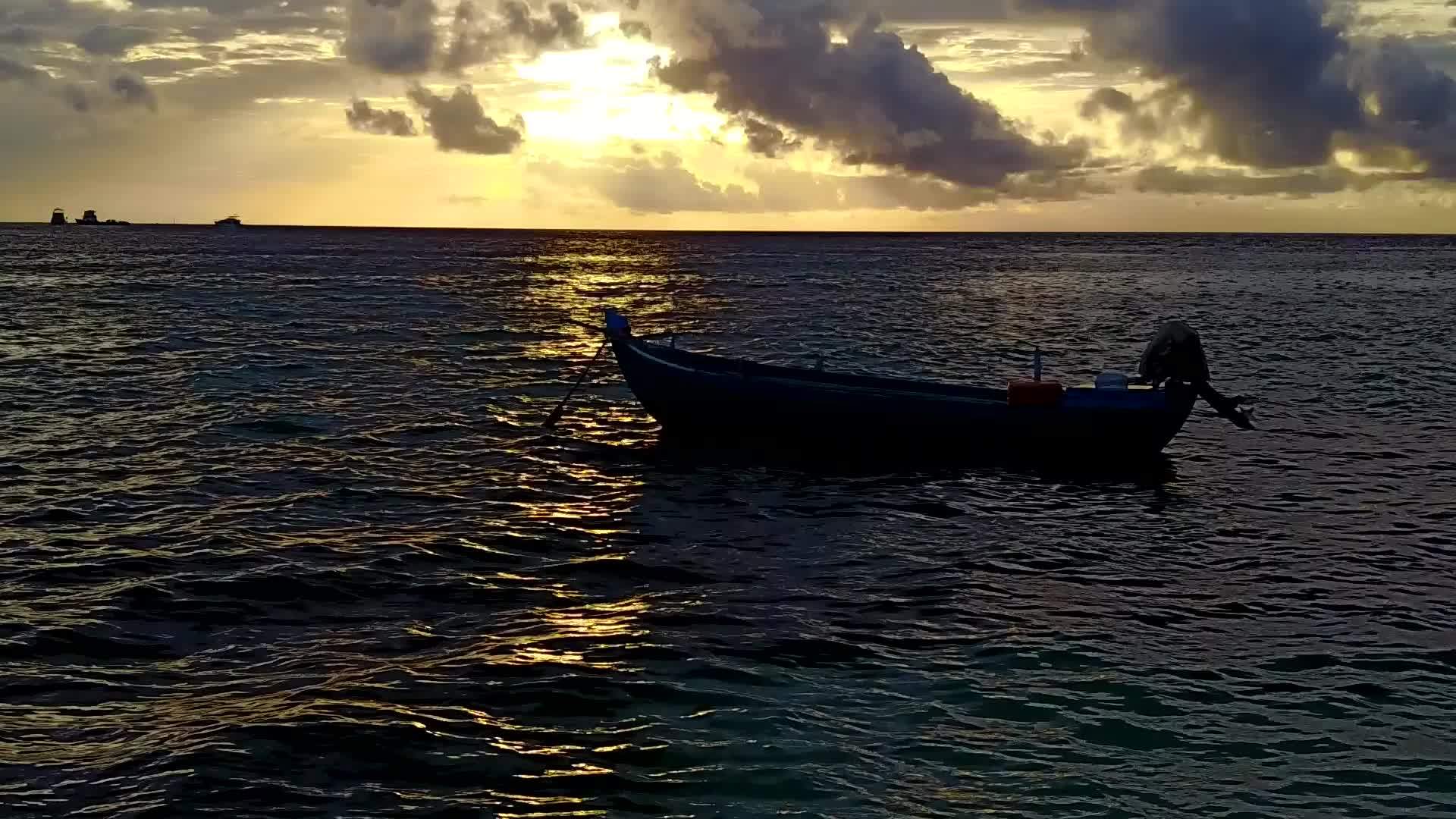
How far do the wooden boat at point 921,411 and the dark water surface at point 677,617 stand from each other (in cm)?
91

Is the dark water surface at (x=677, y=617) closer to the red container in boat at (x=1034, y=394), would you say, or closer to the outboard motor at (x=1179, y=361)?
the red container in boat at (x=1034, y=394)

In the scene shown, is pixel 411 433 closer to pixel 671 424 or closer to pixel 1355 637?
pixel 671 424

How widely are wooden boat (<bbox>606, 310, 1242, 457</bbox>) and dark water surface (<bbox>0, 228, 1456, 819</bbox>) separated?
0.91m

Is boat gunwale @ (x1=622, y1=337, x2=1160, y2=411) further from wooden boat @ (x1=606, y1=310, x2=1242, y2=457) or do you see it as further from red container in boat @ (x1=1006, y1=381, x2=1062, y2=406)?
red container in boat @ (x1=1006, y1=381, x2=1062, y2=406)

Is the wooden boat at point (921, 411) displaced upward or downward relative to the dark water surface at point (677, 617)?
upward

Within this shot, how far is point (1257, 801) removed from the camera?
28.2ft

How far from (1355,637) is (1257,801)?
4.44m

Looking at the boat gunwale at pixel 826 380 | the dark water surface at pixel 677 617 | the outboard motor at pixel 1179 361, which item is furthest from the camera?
the boat gunwale at pixel 826 380

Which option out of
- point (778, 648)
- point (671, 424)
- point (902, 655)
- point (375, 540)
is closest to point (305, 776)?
point (778, 648)

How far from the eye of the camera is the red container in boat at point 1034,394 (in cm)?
2136

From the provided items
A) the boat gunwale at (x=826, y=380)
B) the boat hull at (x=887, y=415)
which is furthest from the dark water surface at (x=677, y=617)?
the boat gunwale at (x=826, y=380)

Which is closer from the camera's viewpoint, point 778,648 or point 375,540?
point 778,648

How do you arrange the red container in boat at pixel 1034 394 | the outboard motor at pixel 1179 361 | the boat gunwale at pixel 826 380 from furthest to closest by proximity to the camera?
1. the boat gunwale at pixel 826 380
2. the outboard motor at pixel 1179 361
3. the red container in boat at pixel 1034 394

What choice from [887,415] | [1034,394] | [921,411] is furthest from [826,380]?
[1034,394]
